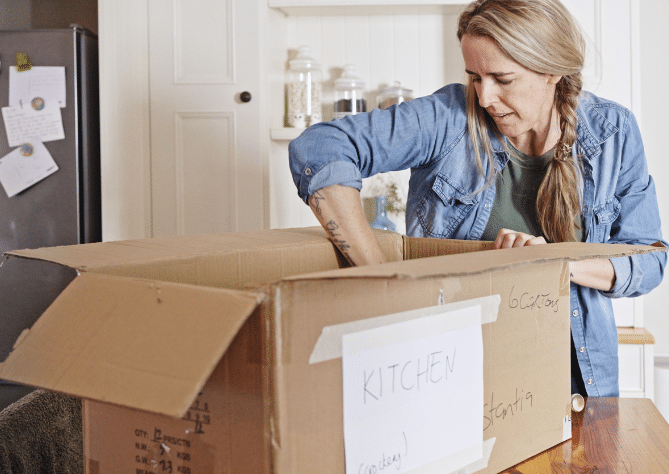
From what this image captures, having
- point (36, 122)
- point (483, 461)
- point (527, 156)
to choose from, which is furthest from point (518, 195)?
point (36, 122)

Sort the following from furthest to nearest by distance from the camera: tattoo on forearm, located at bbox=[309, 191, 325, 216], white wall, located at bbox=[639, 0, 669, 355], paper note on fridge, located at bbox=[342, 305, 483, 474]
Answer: white wall, located at bbox=[639, 0, 669, 355] → tattoo on forearm, located at bbox=[309, 191, 325, 216] → paper note on fridge, located at bbox=[342, 305, 483, 474]

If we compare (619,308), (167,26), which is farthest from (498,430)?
(167,26)

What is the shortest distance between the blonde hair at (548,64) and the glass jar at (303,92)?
3.63 feet

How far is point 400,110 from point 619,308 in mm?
1382

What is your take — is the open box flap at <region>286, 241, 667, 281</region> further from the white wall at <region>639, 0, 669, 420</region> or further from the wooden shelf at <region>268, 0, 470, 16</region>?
the white wall at <region>639, 0, 669, 420</region>

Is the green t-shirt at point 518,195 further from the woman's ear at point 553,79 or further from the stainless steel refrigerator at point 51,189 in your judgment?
the stainless steel refrigerator at point 51,189

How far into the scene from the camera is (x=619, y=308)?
2041 millimetres

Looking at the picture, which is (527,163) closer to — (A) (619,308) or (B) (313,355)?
(B) (313,355)

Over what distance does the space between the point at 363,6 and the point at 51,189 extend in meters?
1.23

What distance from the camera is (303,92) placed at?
2.15 meters

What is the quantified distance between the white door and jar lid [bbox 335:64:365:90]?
30 centimetres

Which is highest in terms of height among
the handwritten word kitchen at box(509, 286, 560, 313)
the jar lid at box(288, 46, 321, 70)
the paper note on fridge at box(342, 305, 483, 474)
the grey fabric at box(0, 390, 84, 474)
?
the jar lid at box(288, 46, 321, 70)

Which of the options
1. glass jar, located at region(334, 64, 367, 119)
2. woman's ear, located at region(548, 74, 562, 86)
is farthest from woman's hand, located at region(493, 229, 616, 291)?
glass jar, located at region(334, 64, 367, 119)

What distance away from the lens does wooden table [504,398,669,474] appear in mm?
625
